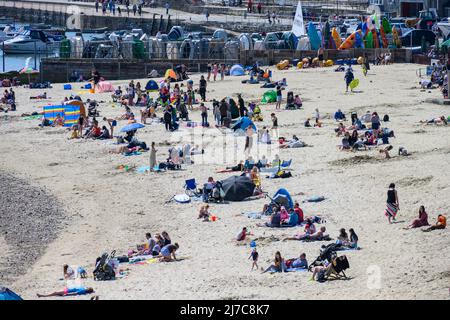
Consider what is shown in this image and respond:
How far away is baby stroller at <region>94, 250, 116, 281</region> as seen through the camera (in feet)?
75.4

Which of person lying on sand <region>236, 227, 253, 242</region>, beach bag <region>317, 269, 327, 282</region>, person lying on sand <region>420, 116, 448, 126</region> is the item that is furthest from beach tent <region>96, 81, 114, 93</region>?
beach bag <region>317, 269, 327, 282</region>

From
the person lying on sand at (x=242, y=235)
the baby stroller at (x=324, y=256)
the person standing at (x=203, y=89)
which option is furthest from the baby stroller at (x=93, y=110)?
the baby stroller at (x=324, y=256)

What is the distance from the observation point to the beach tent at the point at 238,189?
28.7 meters

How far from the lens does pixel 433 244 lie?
886 inches

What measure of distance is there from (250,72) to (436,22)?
55.2ft

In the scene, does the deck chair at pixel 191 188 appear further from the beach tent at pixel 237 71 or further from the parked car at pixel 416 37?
the parked car at pixel 416 37

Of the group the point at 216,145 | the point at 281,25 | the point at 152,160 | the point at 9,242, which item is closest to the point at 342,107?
the point at 216,145

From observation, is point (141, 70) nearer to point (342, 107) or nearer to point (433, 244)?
point (342, 107)

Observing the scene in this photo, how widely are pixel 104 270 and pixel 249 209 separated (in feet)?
18.8

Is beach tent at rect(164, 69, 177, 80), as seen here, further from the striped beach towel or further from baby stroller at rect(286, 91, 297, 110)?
the striped beach towel

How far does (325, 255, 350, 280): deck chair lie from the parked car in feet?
131

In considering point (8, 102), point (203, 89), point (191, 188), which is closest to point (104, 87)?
point (8, 102)

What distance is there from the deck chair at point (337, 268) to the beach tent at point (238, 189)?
753 centimetres
